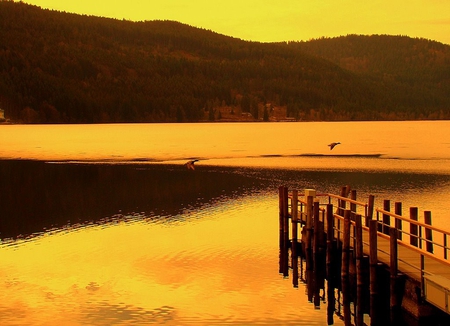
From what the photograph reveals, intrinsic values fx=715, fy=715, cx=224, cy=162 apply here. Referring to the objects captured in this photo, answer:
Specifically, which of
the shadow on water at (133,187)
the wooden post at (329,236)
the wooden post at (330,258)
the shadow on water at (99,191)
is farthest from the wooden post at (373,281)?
the shadow on water at (99,191)

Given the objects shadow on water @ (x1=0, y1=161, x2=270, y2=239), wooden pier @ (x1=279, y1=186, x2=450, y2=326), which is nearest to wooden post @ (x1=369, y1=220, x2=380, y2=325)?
wooden pier @ (x1=279, y1=186, x2=450, y2=326)

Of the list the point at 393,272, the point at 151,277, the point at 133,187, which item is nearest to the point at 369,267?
the point at 393,272

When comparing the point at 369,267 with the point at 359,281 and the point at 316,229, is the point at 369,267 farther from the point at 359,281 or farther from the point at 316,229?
the point at 316,229

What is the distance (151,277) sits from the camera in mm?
26281

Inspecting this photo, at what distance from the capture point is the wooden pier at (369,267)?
58.9 ft

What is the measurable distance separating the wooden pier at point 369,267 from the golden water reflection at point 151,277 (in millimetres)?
947

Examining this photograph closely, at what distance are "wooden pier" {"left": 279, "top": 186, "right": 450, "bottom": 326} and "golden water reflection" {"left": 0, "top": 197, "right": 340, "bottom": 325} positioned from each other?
947 mm

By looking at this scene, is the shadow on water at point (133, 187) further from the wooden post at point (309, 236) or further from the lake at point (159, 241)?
the wooden post at point (309, 236)

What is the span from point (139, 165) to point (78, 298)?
53.4 meters

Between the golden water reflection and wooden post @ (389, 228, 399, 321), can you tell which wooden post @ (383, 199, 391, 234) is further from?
wooden post @ (389, 228, 399, 321)

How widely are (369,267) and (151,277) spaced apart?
917cm

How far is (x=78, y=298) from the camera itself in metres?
23.7

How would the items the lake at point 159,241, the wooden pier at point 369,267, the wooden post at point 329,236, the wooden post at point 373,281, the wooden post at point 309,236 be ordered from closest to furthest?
the wooden pier at point 369,267 < the wooden post at point 373,281 < the lake at point 159,241 < the wooden post at point 329,236 < the wooden post at point 309,236

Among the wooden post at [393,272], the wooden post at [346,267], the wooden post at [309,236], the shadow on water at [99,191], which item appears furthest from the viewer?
the shadow on water at [99,191]
